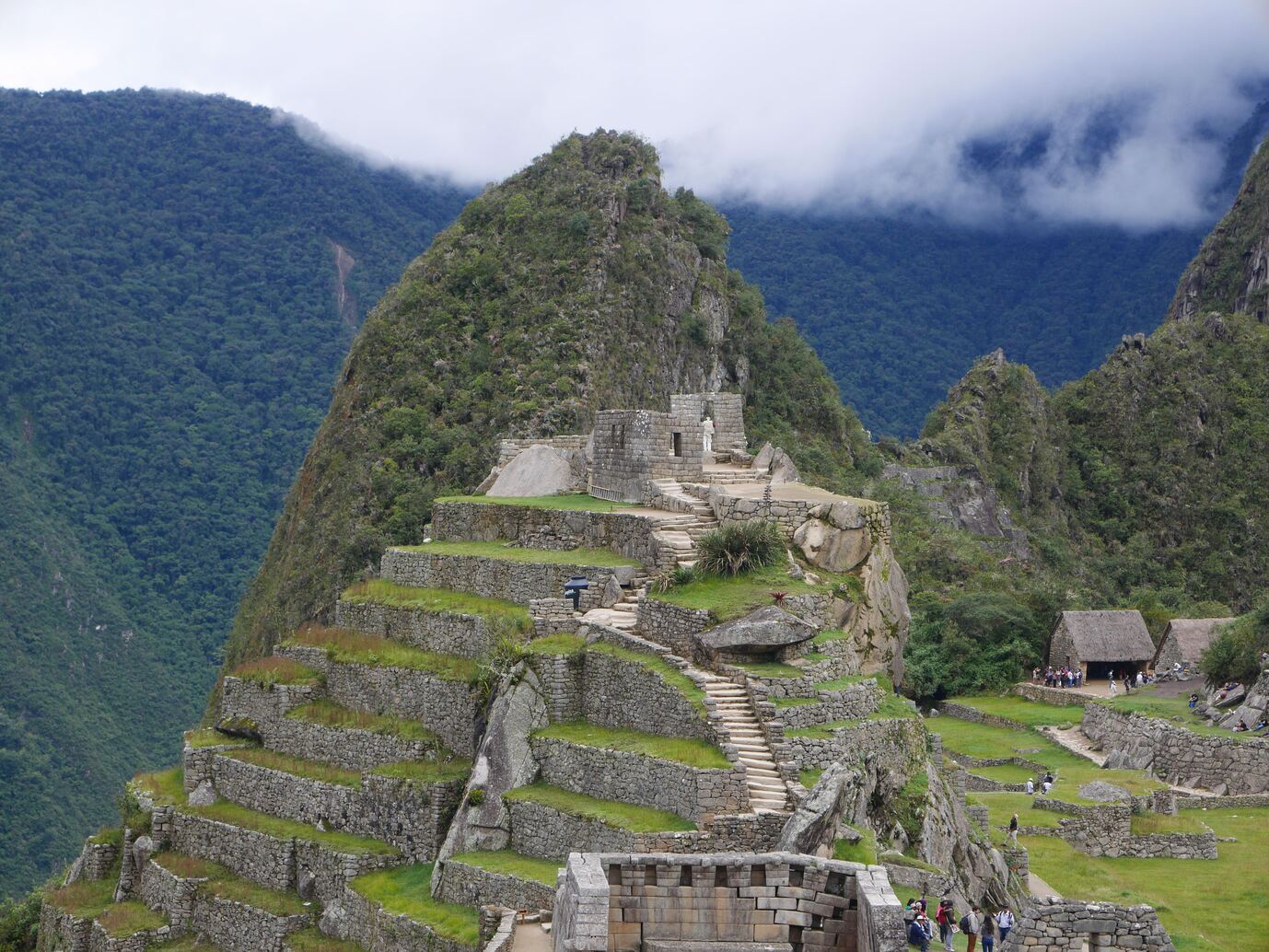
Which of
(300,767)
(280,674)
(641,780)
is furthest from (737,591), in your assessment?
(280,674)

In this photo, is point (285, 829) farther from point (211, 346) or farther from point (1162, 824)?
point (211, 346)

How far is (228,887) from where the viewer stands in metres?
29.1

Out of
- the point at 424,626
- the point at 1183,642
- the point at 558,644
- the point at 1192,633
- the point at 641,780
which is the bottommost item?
the point at 641,780

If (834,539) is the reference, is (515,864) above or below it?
below

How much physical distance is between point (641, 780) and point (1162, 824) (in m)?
13.5

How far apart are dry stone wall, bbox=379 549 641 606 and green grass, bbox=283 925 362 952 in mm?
6254

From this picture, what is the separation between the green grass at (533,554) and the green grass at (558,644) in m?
1.81

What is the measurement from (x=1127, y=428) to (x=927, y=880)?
93681 mm

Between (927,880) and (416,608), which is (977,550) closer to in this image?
(416,608)

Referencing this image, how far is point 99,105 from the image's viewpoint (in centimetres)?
13775

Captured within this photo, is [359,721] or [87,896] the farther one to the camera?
[87,896]

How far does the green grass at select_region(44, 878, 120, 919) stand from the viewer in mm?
32344

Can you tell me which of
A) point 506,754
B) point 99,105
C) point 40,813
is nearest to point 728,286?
point 40,813

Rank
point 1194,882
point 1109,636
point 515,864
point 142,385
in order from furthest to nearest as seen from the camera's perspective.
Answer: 1. point 142,385
2. point 1109,636
3. point 1194,882
4. point 515,864
